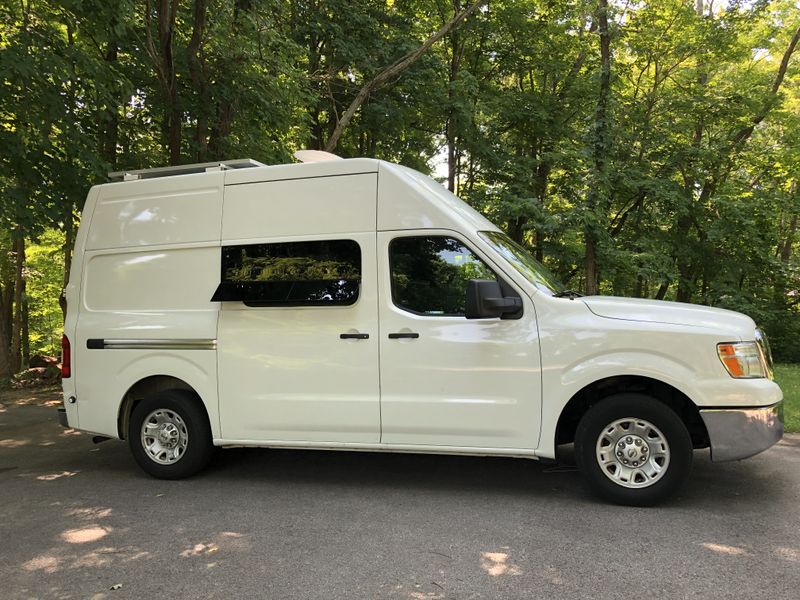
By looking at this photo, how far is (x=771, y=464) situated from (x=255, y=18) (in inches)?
332

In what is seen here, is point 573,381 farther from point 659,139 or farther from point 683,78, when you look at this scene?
point 683,78

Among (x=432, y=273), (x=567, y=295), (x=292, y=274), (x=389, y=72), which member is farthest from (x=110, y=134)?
(x=567, y=295)

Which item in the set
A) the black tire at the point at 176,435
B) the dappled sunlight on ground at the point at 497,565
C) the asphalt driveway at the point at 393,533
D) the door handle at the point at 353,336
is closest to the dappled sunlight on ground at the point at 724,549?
the asphalt driveway at the point at 393,533

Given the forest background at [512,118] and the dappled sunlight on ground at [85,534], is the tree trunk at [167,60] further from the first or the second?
the dappled sunlight on ground at [85,534]

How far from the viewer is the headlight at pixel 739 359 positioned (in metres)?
4.05

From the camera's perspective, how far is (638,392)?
171 inches

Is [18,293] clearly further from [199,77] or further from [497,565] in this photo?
[497,565]

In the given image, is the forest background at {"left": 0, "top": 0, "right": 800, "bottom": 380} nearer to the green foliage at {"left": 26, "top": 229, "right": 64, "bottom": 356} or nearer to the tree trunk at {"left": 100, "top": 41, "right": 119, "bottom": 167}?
the tree trunk at {"left": 100, "top": 41, "right": 119, "bottom": 167}

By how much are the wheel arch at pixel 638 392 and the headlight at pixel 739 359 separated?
1.19ft

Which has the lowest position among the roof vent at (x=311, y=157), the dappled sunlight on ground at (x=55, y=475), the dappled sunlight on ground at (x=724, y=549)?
the dappled sunlight on ground at (x=55, y=475)

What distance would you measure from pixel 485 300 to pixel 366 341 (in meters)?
1.06

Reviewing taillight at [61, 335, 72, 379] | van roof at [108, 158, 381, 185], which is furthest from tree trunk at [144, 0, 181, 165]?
taillight at [61, 335, 72, 379]

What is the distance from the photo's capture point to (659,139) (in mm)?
13758

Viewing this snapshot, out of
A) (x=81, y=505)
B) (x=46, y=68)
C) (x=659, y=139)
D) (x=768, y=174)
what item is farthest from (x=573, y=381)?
(x=768, y=174)
